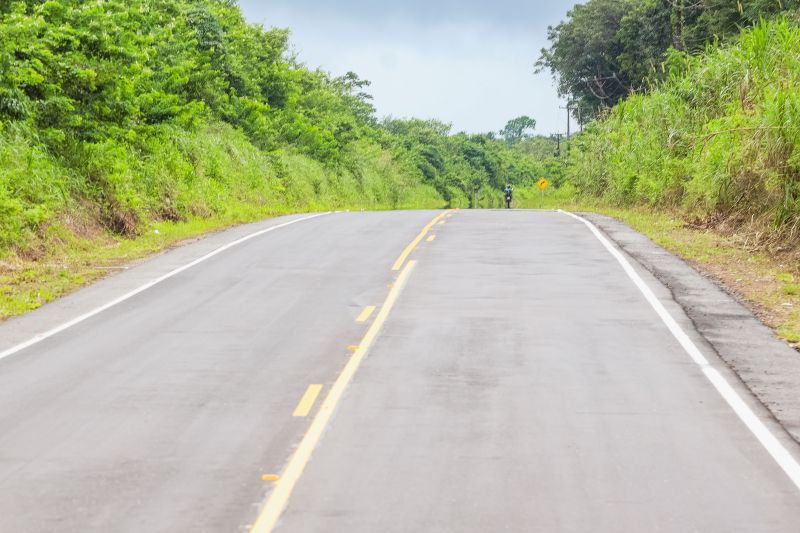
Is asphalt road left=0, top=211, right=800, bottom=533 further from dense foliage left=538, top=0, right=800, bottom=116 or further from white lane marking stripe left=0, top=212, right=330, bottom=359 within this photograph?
dense foliage left=538, top=0, right=800, bottom=116

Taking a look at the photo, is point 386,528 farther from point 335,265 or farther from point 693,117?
point 693,117

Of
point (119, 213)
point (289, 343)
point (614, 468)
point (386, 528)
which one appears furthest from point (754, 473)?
point (119, 213)

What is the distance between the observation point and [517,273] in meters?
17.8

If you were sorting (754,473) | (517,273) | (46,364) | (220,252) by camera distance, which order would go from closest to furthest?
1. (754,473)
2. (46,364)
3. (517,273)
4. (220,252)

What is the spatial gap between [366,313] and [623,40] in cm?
5086

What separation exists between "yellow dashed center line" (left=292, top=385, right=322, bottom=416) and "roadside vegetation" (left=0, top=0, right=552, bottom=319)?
6649 mm

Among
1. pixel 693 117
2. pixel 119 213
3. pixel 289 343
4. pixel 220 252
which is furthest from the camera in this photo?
pixel 693 117

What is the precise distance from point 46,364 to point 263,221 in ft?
62.0

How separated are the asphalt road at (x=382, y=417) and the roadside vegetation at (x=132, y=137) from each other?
4.65 metres

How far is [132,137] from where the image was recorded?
80.8 feet

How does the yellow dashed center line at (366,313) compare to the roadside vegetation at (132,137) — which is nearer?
the yellow dashed center line at (366,313)

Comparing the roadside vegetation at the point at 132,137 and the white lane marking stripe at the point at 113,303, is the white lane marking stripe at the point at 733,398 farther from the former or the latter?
the roadside vegetation at the point at 132,137

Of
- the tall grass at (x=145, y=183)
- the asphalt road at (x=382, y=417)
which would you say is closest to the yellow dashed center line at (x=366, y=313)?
the asphalt road at (x=382, y=417)

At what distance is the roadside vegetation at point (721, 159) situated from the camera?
1861 centimetres
